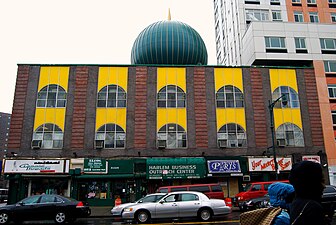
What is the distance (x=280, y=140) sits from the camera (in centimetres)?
2780

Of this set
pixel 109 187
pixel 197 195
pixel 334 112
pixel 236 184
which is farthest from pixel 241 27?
pixel 197 195

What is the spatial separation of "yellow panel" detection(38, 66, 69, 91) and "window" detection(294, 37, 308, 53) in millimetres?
25164

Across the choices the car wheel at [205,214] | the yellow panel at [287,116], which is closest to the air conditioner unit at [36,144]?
the car wheel at [205,214]

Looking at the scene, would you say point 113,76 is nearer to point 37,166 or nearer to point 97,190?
point 37,166

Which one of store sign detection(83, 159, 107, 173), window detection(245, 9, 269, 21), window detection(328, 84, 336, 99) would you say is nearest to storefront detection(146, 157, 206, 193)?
store sign detection(83, 159, 107, 173)

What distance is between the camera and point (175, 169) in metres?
25.3

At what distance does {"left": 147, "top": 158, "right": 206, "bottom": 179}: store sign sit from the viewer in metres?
25.1

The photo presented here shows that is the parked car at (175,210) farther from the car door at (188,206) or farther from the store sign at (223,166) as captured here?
the store sign at (223,166)

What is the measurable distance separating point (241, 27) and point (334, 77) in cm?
1396

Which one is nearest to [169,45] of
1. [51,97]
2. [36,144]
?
[51,97]

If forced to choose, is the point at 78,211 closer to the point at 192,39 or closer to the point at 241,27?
the point at 192,39

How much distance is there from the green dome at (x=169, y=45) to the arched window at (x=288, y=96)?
9.28 m

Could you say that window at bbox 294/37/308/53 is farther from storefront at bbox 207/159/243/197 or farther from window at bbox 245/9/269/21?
storefront at bbox 207/159/243/197

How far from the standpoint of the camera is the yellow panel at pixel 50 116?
2673cm
